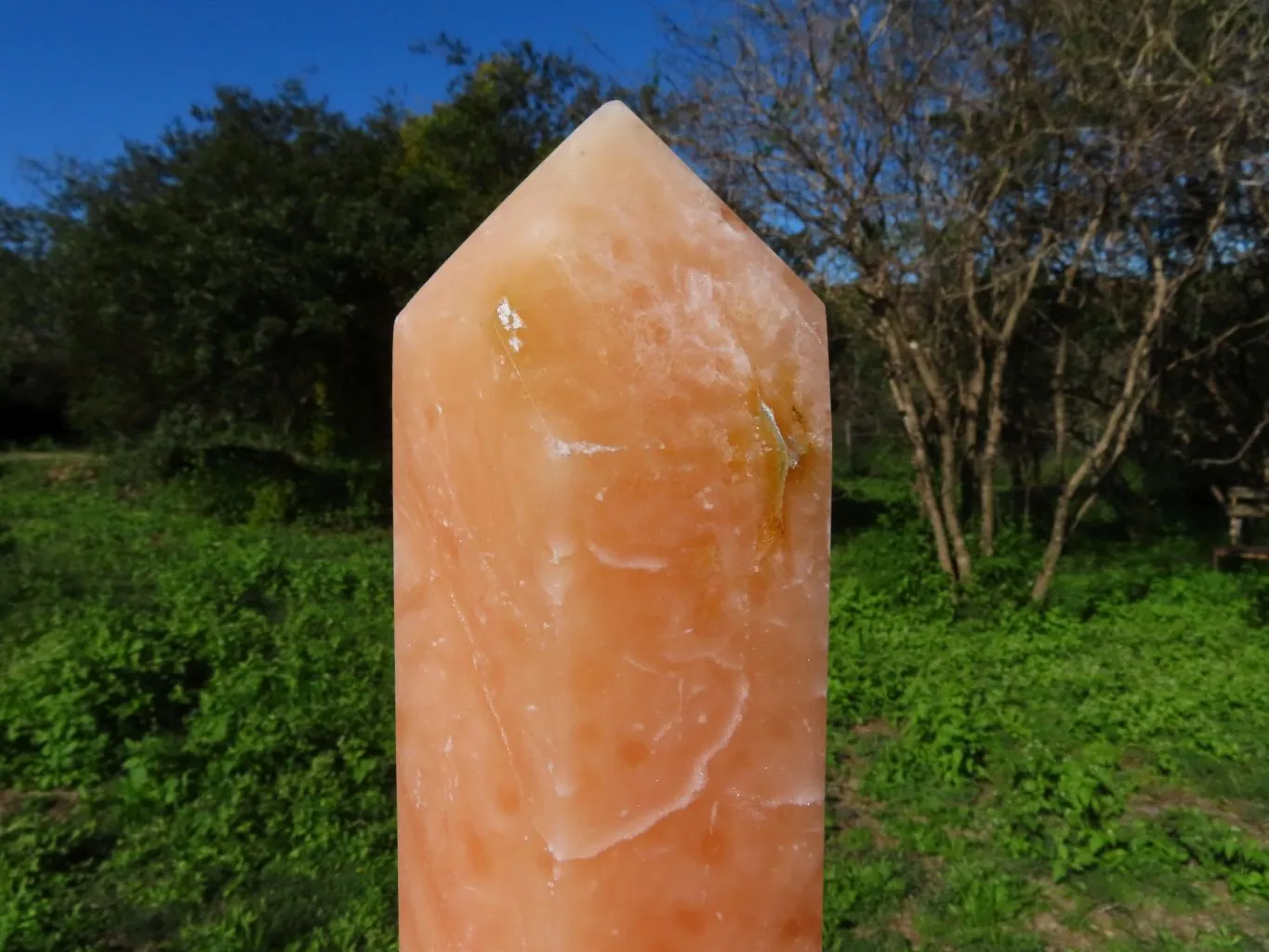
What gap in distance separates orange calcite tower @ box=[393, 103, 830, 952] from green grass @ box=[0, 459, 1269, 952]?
2331 mm

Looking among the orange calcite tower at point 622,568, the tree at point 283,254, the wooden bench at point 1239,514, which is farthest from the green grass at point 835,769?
the tree at point 283,254

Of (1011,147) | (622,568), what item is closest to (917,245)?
(1011,147)

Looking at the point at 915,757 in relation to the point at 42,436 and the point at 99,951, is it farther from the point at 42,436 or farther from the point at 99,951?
the point at 42,436

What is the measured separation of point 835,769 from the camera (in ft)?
14.5

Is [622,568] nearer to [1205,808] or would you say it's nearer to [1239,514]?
[1205,808]

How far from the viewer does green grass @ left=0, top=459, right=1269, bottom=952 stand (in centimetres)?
317

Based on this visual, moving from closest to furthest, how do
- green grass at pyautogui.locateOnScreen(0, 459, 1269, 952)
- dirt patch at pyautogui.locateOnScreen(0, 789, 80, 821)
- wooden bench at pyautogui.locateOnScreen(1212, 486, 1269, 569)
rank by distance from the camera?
green grass at pyautogui.locateOnScreen(0, 459, 1269, 952) < dirt patch at pyautogui.locateOnScreen(0, 789, 80, 821) < wooden bench at pyautogui.locateOnScreen(1212, 486, 1269, 569)

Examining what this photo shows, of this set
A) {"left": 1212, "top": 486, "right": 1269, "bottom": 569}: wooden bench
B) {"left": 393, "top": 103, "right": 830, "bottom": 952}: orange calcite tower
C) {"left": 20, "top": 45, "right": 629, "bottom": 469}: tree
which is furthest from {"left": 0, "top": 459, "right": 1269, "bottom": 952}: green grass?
{"left": 20, "top": 45, "right": 629, "bottom": 469}: tree

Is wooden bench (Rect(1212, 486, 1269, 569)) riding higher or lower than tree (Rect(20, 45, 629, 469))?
lower

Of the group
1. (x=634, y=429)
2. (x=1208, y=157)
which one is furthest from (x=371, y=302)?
(x=634, y=429)

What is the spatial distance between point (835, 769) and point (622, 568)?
3.85 m

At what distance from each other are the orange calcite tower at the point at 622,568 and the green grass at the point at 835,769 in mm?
2331

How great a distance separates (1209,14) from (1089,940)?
Result: 659cm

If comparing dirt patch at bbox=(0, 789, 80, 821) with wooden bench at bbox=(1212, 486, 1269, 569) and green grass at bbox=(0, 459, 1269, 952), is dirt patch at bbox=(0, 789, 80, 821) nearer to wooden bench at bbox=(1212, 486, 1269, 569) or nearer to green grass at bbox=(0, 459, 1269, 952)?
green grass at bbox=(0, 459, 1269, 952)
